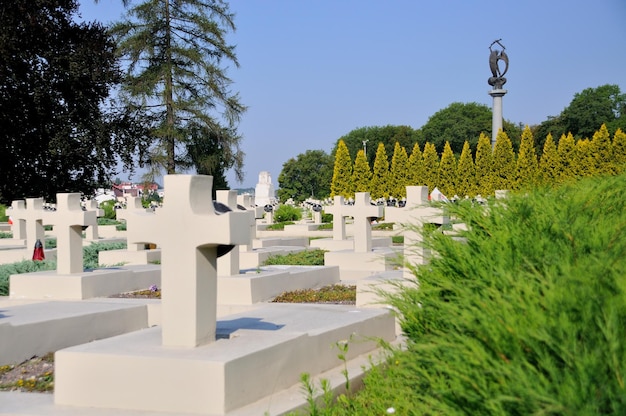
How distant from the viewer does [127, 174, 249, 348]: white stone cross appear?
545cm

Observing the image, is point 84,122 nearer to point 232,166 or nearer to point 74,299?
point 232,166

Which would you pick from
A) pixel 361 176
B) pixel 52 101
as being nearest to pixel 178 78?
pixel 52 101

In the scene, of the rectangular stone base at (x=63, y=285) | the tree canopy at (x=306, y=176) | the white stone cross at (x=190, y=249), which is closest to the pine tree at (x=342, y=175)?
the tree canopy at (x=306, y=176)

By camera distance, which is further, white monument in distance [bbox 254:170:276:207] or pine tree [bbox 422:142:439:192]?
white monument in distance [bbox 254:170:276:207]

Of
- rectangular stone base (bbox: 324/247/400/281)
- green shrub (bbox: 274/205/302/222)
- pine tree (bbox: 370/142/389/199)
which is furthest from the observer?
pine tree (bbox: 370/142/389/199)

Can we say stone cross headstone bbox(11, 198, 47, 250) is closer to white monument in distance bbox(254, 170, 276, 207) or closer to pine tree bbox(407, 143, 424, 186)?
pine tree bbox(407, 143, 424, 186)

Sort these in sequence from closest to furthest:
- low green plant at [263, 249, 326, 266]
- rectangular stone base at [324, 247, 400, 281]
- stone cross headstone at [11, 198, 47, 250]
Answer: rectangular stone base at [324, 247, 400, 281]
low green plant at [263, 249, 326, 266]
stone cross headstone at [11, 198, 47, 250]

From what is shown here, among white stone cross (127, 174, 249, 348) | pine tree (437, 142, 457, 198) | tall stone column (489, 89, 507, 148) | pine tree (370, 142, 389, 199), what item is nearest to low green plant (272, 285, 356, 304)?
white stone cross (127, 174, 249, 348)

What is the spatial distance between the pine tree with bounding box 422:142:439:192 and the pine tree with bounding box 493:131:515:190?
14.8ft

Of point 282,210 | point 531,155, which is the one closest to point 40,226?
point 282,210

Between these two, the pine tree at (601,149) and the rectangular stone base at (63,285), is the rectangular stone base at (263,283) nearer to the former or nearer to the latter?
the rectangular stone base at (63,285)

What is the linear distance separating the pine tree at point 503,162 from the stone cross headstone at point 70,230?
4272cm

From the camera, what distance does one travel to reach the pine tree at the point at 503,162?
5091 centimetres

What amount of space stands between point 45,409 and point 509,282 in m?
3.16
